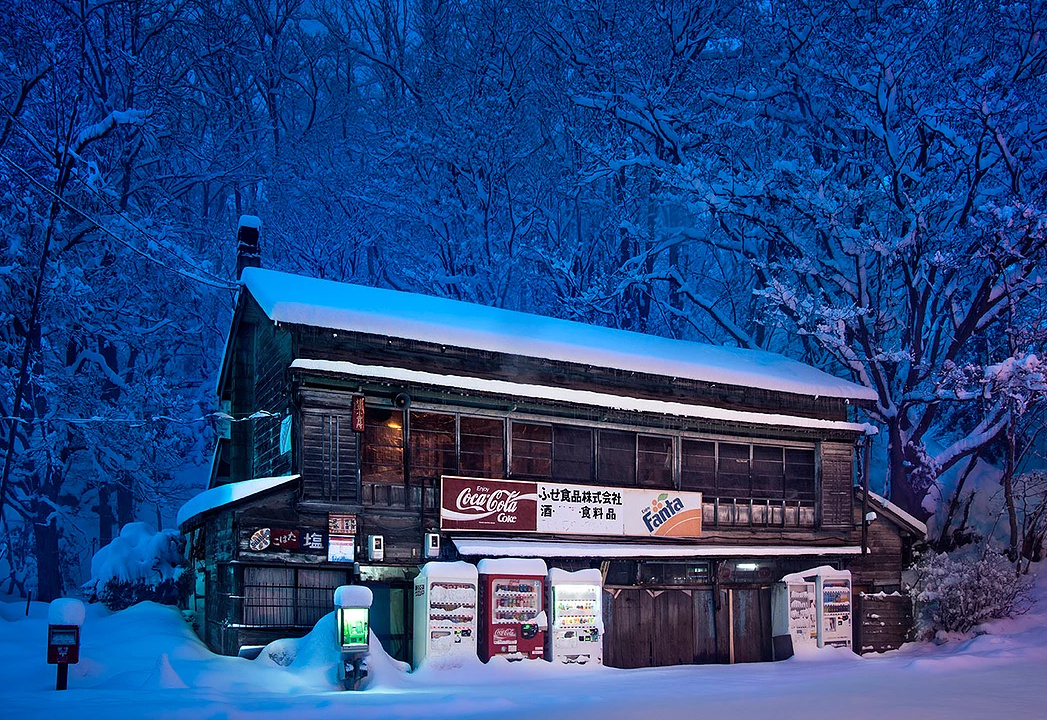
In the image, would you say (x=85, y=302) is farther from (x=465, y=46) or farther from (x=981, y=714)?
(x=981, y=714)

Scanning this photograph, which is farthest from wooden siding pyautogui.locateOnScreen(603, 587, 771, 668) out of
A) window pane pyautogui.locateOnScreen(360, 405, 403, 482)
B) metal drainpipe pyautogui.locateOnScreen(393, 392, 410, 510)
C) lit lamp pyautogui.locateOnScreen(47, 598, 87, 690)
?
lit lamp pyautogui.locateOnScreen(47, 598, 87, 690)

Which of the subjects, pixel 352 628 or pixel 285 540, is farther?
pixel 285 540

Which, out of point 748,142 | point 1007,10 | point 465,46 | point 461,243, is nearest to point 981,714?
point 1007,10

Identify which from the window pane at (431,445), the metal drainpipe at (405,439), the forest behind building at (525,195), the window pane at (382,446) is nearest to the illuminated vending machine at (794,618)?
the forest behind building at (525,195)

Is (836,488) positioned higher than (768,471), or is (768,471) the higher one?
(768,471)

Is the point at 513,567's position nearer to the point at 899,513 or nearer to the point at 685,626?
the point at 685,626

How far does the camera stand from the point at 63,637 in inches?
559

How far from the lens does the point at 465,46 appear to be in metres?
41.1

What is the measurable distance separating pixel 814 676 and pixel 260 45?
1322 inches

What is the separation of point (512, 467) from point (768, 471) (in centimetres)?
745

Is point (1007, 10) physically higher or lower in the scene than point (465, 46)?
lower

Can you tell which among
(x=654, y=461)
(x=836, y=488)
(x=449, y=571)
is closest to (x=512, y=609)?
(x=449, y=571)

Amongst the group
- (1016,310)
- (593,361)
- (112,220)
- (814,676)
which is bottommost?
(814,676)

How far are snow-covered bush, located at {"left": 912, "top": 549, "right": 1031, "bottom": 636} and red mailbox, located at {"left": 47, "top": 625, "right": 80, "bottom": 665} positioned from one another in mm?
20239
